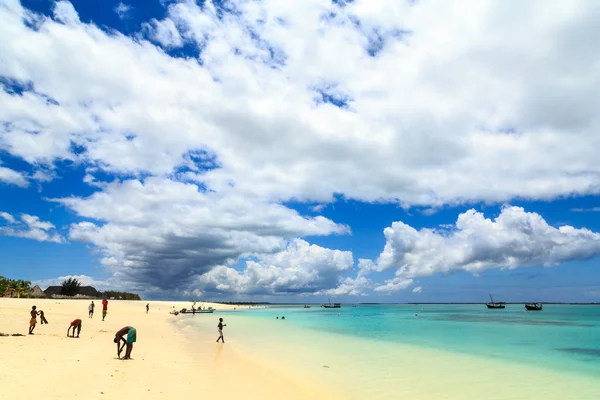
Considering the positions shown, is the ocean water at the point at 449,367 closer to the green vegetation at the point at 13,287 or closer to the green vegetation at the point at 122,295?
the green vegetation at the point at 13,287

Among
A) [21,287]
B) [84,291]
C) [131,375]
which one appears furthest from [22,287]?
[131,375]

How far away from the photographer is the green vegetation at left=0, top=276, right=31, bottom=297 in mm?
82250

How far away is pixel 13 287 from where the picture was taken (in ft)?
286

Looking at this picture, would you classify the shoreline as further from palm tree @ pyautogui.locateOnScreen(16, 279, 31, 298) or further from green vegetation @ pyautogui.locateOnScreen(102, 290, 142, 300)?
green vegetation @ pyautogui.locateOnScreen(102, 290, 142, 300)

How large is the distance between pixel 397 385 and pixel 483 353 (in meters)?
15.9

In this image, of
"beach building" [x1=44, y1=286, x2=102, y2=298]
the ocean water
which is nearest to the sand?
the ocean water

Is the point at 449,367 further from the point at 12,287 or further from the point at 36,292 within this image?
the point at 36,292

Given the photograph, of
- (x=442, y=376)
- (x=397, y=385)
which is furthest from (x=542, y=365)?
(x=397, y=385)

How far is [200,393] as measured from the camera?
12633mm

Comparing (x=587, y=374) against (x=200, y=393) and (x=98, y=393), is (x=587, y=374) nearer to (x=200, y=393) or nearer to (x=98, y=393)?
(x=200, y=393)

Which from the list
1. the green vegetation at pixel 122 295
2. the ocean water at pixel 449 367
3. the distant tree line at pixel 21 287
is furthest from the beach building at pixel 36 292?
the ocean water at pixel 449 367

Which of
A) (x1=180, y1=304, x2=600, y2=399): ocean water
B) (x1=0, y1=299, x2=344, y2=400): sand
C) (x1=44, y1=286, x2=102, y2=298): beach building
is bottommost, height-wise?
(x1=180, y1=304, x2=600, y2=399): ocean water

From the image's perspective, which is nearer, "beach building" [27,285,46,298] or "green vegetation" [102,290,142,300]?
"beach building" [27,285,46,298]

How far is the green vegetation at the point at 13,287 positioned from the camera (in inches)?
3238
